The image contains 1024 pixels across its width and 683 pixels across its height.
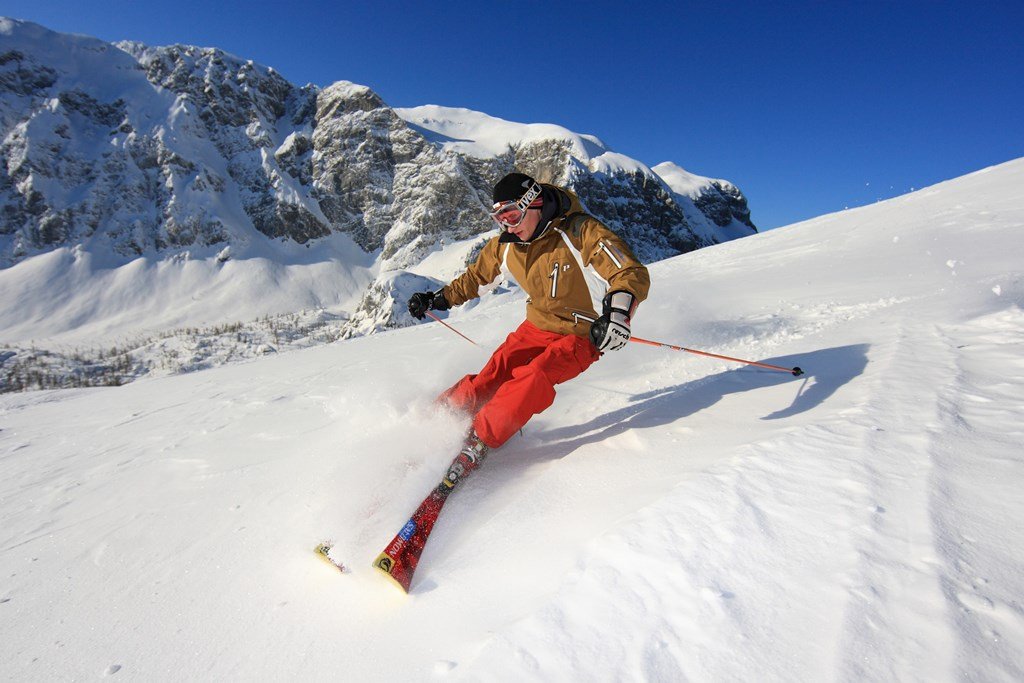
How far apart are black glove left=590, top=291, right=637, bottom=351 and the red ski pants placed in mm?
324

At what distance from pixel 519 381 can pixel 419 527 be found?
106 cm

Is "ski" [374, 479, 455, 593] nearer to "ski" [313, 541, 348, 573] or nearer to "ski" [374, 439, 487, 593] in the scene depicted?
"ski" [374, 439, 487, 593]

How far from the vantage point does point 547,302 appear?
3.48 meters

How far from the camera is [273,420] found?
4781mm

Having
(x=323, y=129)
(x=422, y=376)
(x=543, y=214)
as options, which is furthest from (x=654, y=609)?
(x=323, y=129)

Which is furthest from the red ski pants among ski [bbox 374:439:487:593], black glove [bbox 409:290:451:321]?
black glove [bbox 409:290:451:321]

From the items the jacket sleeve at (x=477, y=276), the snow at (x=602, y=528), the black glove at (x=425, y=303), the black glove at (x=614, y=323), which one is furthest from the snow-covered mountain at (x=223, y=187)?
the black glove at (x=614, y=323)

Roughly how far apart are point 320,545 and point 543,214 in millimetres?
2571

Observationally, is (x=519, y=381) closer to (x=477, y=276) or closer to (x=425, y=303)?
(x=477, y=276)

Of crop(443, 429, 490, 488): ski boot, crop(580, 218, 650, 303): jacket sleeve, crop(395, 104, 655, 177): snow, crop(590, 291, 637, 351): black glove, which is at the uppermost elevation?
crop(395, 104, 655, 177): snow

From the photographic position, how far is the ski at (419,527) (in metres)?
1.91

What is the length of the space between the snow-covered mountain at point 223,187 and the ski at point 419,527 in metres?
53.2

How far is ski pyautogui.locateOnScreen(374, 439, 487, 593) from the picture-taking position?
6.28 ft

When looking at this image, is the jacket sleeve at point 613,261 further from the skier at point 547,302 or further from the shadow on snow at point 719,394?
the shadow on snow at point 719,394
